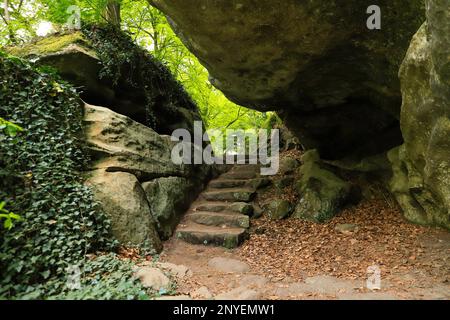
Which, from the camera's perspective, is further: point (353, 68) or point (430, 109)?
point (353, 68)

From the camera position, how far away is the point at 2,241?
3.52 m

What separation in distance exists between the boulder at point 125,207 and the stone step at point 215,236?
0.77m

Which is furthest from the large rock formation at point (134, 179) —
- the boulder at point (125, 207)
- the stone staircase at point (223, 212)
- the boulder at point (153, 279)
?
the boulder at point (153, 279)

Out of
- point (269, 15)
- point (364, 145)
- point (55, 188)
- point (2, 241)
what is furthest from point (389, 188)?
point (2, 241)

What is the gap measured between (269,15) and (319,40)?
3.65ft

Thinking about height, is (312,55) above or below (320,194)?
above

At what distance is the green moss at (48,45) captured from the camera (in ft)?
21.5

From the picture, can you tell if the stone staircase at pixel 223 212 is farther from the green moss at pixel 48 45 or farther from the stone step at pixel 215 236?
the green moss at pixel 48 45

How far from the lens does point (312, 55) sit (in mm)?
5652

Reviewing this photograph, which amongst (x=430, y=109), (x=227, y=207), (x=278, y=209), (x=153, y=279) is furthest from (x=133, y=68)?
(x=430, y=109)

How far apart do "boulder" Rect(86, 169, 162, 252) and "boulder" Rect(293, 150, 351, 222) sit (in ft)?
12.3

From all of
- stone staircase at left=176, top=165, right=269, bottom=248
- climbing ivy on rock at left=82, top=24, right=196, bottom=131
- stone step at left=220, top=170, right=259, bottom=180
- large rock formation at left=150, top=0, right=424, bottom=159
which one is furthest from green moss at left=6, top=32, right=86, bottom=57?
stone step at left=220, top=170, right=259, bottom=180

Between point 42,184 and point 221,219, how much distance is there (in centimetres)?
379

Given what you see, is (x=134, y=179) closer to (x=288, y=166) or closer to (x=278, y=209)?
(x=278, y=209)
